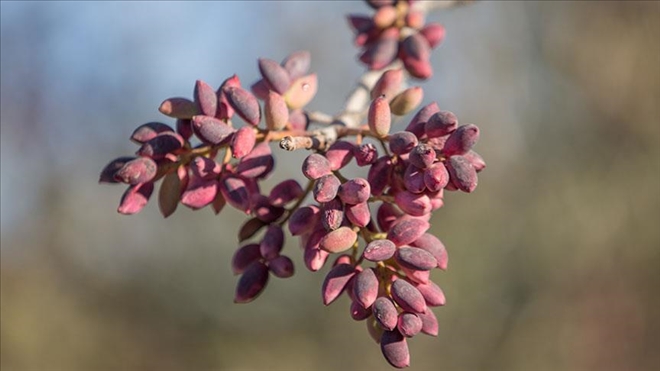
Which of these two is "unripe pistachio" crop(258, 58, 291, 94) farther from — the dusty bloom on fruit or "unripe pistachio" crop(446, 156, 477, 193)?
"unripe pistachio" crop(446, 156, 477, 193)

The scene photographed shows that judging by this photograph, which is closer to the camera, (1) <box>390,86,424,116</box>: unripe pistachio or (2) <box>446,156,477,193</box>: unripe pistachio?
(2) <box>446,156,477,193</box>: unripe pistachio

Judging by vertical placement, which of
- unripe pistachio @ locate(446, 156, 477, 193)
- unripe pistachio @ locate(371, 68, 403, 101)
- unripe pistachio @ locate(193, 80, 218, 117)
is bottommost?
unripe pistachio @ locate(193, 80, 218, 117)

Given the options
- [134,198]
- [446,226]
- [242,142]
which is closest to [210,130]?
[242,142]

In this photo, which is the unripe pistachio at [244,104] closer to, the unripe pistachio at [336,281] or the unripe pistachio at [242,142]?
the unripe pistachio at [242,142]

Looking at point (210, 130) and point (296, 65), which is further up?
point (296, 65)

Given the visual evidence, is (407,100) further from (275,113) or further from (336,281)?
(336,281)

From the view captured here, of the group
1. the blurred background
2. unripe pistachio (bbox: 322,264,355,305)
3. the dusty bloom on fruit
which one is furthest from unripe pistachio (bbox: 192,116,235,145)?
the blurred background

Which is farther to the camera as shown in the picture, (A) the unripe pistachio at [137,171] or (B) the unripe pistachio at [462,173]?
(A) the unripe pistachio at [137,171]

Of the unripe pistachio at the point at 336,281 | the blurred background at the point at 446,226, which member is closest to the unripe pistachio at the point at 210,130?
the unripe pistachio at the point at 336,281

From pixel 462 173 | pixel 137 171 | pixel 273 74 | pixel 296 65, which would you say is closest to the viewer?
pixel 462 173

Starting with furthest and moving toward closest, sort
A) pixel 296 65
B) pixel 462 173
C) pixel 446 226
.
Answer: pixel 446 226, pixel 296 65, pixel 462 173

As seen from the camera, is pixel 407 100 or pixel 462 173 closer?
pixel 462 173
